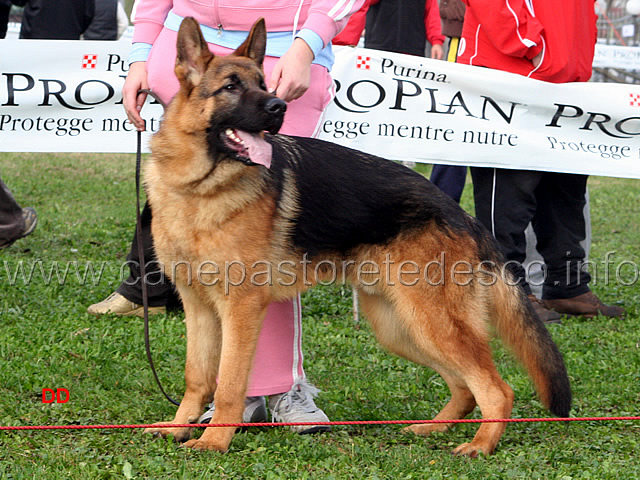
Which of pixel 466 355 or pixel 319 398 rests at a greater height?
pixel 466 355

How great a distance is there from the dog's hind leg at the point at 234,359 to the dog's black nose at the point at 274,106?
72 cm

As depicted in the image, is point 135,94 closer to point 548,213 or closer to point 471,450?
point 471,450

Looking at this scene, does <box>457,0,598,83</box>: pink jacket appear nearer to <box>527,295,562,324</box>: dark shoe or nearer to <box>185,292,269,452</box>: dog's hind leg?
<box>527,295,562,324</box>: dark shoe

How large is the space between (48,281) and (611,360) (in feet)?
12.7

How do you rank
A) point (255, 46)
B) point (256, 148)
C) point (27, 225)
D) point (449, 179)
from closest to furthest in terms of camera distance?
point (256, 148), point (255, 46), point (27, 225), point (449, 179)

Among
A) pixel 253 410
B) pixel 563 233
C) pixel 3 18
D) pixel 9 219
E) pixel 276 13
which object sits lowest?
pixel 9 219

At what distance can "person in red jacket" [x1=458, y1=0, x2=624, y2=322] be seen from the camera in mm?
5180

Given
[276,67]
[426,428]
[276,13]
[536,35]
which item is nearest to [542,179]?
[536,35]

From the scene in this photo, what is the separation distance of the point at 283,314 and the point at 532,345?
107cm

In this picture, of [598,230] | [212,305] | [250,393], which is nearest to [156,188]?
[212,305]

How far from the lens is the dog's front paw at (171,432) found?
10.8 feet

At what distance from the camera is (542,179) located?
5.89m

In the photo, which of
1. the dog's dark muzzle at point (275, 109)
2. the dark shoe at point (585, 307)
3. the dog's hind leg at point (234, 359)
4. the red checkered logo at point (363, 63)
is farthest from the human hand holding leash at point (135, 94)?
the dark shoe at point (585, 307)

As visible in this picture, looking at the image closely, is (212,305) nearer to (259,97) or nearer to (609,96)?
(259,97)
